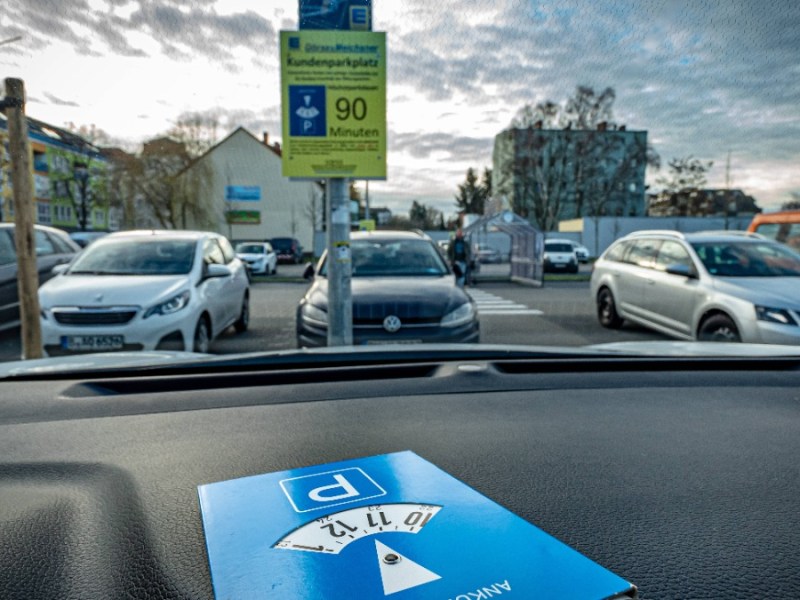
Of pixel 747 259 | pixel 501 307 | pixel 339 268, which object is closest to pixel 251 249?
pixel 501 307

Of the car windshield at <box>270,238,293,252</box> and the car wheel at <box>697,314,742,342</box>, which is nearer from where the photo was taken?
the car wheel at <box>697,314,742,342</box>

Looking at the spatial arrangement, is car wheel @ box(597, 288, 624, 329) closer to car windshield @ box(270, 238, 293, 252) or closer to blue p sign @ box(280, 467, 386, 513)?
blue p sign @ box(280, 467, 386, 513)

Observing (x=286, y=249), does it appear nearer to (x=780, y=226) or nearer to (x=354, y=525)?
(x=780, y=226)

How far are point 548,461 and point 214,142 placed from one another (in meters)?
4.65

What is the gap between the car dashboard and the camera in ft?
2.42

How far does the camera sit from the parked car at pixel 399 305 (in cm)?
437

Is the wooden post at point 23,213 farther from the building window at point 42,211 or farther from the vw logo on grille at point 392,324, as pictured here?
the vw logo on grille at point 392,324

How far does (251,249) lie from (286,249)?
7.48m

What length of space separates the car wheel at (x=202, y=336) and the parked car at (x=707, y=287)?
15.0 feet

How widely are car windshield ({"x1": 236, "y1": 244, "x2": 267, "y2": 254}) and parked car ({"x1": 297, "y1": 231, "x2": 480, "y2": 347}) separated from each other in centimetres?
1689

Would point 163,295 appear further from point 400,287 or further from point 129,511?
point 129,511

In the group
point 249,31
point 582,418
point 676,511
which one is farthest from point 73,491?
point 249,31

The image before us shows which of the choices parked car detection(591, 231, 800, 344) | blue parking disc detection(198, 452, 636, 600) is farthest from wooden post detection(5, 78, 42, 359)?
parked car detection(591, 231, 800, 344)

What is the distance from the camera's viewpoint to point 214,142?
497cm
